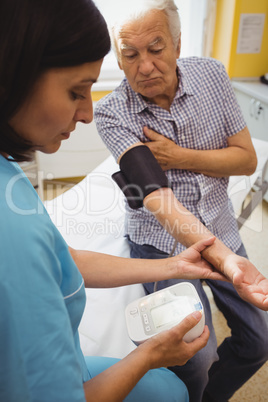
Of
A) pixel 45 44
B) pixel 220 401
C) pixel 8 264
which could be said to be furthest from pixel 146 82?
pixel 220 401

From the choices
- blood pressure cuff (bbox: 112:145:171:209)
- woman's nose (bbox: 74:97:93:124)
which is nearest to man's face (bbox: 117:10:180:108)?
blood pressure cuff (bbox: 112:145:171:209)

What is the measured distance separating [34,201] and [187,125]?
0.80 meters

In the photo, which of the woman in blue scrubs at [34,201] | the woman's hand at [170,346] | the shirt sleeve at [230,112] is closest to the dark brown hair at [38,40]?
the woman in blue scrubs at [34,201]

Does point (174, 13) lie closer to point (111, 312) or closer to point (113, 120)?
point (113, 120)

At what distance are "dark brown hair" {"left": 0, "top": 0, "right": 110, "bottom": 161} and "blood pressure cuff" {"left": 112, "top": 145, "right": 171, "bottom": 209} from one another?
1.93 feet

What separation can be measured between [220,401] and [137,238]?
697mm

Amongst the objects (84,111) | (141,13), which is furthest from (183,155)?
(84,111)

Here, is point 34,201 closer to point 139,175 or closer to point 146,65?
point 139,175

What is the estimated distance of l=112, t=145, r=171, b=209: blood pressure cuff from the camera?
1.19 metres

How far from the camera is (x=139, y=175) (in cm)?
119

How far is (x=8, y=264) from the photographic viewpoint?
0.54 meters

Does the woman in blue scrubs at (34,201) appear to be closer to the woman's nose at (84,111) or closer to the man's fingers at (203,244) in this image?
the woman's nose at (84,111)

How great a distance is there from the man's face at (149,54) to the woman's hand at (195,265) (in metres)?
0.56

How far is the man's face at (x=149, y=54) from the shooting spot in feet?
3.77
